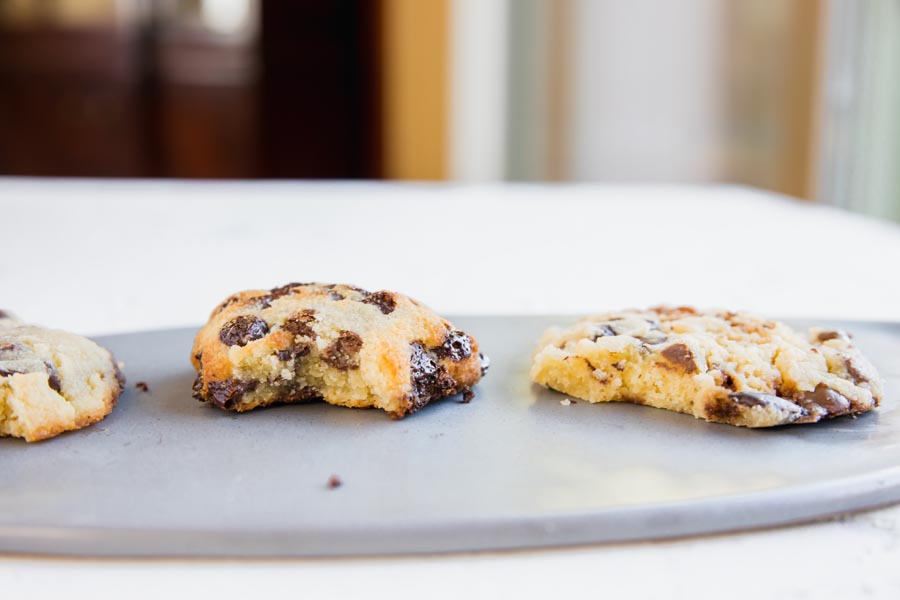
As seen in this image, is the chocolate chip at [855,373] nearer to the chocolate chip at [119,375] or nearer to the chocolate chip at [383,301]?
the chocolate chip at [383,301]

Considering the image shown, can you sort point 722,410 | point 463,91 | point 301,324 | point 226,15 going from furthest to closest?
point 226,15
point 463,91
point 301,324
point 722,410

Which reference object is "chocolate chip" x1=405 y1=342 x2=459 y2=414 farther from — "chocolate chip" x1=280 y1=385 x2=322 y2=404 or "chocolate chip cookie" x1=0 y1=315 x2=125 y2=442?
"chocolate chip cookie" x1=0 y1=315 x2=125 y2=442

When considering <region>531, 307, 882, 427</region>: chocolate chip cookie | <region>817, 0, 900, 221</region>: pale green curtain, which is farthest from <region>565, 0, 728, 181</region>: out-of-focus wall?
<region>531, 307, 882, 427</region>: chocolate chip cookie

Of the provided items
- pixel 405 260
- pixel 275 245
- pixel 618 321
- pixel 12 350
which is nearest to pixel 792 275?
pixel 405 260

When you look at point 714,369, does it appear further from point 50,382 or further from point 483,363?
point 50,382

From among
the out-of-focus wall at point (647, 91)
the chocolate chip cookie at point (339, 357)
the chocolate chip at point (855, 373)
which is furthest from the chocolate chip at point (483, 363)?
the out-of-focus wall at point (647, 91)

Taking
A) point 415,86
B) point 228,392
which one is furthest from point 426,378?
point 415,86
